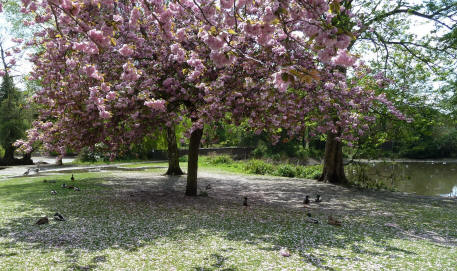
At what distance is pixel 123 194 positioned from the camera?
14422 mm

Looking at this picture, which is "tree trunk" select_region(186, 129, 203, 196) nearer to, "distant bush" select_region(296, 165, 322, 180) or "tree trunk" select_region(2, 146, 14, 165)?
"distant bush" select_region(296, 165, 322, 180)

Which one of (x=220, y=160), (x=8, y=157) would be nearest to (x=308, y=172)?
(x=220, y=160)

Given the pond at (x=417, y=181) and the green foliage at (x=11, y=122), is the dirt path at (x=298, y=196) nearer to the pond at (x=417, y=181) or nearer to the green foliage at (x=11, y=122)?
the pond at (x=417, y=181)

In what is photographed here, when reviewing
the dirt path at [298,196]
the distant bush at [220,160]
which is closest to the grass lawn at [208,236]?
the dirt path at [298,196]

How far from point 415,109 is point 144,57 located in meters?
14.6

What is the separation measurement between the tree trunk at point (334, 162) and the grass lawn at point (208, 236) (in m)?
7.86

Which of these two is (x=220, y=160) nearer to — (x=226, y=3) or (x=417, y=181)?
(x=417, y=181)

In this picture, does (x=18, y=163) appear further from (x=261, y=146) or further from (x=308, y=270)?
(x=308, y=270)

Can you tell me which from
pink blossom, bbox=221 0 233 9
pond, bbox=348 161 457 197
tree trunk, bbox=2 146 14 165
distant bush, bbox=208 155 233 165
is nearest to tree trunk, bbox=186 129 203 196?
pink blossom, bbox=221 0 233 9

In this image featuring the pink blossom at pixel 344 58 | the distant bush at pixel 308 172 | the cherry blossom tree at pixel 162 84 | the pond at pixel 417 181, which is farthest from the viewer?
the distant bush at pixel 308 172

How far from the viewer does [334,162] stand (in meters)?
21.4

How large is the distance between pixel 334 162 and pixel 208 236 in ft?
50.9

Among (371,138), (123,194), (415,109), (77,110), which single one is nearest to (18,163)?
(123,194)

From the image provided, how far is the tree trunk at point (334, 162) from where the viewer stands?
2106cm
